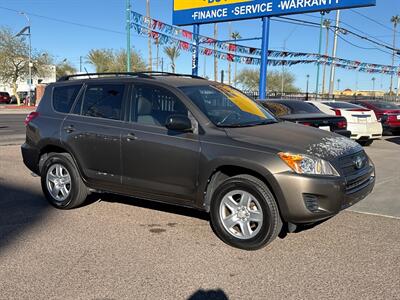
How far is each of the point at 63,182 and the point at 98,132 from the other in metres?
1.00

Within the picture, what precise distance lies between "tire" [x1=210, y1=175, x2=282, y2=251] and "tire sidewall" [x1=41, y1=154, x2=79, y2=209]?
2.13 m

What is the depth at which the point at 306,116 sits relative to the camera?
10.2 metres

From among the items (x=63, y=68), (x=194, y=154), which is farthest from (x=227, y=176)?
(x=63, y=68)

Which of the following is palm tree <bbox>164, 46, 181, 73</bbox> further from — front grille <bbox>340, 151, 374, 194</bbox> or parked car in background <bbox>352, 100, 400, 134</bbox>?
front grille <bbox>340, 151, 374, 194</bbox>

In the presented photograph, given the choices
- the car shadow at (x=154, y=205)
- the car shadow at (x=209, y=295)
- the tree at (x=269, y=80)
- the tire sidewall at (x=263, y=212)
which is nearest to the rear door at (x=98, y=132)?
→ the car shadow at (x=154, y=205)

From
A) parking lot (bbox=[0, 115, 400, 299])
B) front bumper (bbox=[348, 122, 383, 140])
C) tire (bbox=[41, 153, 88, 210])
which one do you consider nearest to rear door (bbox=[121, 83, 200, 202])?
parking lot (bbox=[0, 115, 400, 299])

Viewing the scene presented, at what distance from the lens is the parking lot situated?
12.2ft

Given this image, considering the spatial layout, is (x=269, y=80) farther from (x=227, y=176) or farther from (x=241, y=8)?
(x=227, y=176)

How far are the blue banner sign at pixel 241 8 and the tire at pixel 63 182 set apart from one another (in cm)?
1192

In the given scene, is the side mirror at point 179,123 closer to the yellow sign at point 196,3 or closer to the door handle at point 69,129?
the door handle at point 69,129

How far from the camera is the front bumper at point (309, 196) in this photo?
4.35 m

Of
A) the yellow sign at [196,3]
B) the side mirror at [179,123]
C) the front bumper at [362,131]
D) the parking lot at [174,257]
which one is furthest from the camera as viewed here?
the yellow sign at [196,3]

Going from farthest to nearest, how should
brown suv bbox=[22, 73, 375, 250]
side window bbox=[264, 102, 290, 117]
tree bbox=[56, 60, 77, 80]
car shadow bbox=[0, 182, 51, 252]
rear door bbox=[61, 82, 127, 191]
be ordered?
tree bbox=[56, 60, 77, 80], side window bbox=[264, 102, 290, 117], rear door bbox=[61, 82, 127, 191], car shadow bbox=[0, 182, 51, 252], brown suv bbox=[22, 73, 375, 250]

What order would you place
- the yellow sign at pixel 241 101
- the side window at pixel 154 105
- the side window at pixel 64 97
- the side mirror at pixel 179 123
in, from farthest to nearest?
the side window at pixel 64 97
the yellow sign at pixel 241 101
the side window at pixel 154 105
the side mirror at pixel 179 123
